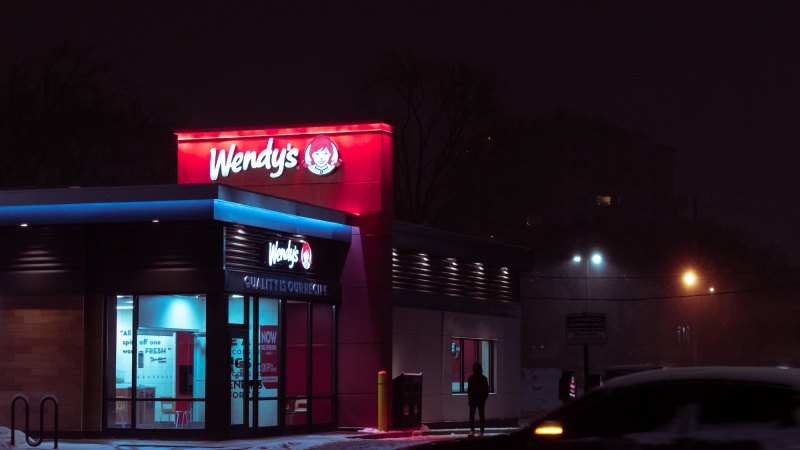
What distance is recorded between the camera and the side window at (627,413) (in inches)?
379

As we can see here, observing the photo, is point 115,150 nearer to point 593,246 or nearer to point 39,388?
point 39,388

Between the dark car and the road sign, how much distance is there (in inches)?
728

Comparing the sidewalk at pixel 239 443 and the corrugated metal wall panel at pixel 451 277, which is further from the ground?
the corrugated metal wall panel at pixel 451 277

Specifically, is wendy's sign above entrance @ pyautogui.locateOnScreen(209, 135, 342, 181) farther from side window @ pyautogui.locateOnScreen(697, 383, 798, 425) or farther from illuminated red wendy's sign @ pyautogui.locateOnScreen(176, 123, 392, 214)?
side window @ pyautogui.locateOnScreen(697, 383, 798, 425)

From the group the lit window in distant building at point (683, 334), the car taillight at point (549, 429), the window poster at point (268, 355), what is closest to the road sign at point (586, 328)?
the window poster at point (268, 355)

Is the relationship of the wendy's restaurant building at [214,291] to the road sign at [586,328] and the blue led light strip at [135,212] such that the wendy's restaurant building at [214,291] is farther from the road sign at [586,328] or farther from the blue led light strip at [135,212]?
the road sign at [586,328]

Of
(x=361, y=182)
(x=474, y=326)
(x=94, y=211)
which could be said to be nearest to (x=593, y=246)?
(x=474, y=326)

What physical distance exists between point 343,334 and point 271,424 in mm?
3627

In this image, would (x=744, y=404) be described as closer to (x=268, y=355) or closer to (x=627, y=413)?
(x=627, y=413)

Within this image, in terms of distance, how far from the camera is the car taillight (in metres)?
9.85

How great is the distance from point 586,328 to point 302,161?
828 centimetres

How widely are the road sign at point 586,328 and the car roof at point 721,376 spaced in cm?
1845

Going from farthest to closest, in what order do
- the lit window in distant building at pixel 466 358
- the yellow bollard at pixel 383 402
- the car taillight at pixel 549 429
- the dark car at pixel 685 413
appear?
the lit window in distant building at pixel 466 358, the yellow bollard at pixel 383 402, the car taillight at pixel 549 429, the dark car at pixel 685 413

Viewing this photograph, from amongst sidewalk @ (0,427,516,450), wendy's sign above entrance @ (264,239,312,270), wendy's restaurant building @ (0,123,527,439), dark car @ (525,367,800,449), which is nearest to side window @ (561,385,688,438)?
dark car @ (525,367,800,449)
